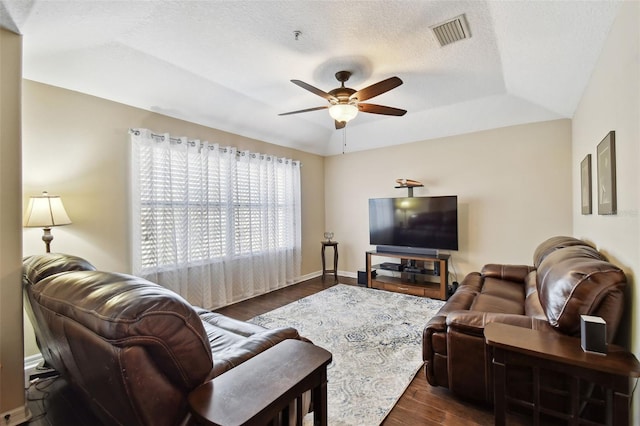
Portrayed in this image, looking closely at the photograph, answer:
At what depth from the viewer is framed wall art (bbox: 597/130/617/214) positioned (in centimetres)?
168

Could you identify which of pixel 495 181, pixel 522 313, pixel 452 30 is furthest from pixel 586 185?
pixel 452 30

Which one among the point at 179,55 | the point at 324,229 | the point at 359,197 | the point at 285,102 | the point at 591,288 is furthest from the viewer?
the point at 324,229

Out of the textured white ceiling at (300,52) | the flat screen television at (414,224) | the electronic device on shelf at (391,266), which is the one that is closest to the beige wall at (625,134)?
Answer: the textured white ceiling at (300,52)

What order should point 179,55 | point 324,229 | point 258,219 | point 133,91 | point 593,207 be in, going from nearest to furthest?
1. point 593,207
2. point 179,55
3. point 133,91
4. point 258,219
5. point 324,229

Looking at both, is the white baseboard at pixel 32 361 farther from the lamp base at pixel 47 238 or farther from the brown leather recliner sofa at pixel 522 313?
the brown leather recliner sofa at pixel 522 313

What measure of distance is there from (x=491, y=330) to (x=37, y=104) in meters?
3.88

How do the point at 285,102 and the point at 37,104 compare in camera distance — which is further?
the point at 285,102

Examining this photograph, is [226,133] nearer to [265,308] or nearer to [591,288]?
[265,308]

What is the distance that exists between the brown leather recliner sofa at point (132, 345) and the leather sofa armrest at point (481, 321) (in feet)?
4.47

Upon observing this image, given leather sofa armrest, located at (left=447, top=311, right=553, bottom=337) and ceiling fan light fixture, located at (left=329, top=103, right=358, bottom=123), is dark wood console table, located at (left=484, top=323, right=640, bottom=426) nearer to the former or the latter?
leather sofa armrest, located at (left=447, top=311, right=553, bottom=337)

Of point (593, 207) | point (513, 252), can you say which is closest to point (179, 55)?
point (593, 207)

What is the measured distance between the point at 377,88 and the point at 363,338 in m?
2.39

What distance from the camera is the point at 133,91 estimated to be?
291 cm

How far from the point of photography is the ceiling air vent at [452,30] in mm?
2098
